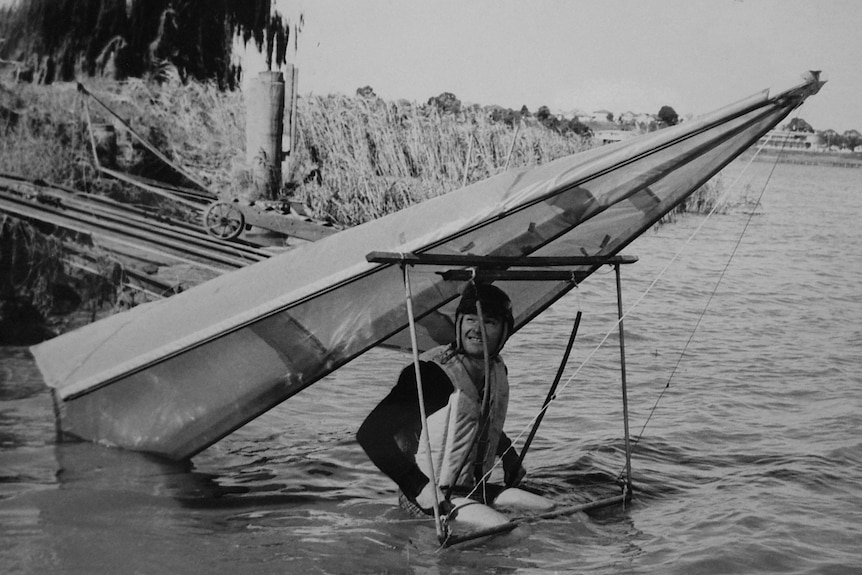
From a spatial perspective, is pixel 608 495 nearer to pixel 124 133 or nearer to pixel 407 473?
pixel 407 473

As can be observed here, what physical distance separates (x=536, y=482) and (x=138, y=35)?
24.3 ft

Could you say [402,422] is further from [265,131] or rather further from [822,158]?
[822,158]

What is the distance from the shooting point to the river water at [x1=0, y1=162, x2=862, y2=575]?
395 cm

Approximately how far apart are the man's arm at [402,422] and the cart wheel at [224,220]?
510 centimetres

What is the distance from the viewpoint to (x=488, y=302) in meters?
3.95

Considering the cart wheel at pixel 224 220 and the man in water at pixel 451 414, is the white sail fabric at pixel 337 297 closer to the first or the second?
the man in water at pixel 451 414

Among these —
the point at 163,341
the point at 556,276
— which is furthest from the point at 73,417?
the point at 556,276

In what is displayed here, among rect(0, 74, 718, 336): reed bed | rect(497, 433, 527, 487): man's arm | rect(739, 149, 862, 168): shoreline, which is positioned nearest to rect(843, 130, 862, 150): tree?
rect(739, 149, 862, 168): shoreline

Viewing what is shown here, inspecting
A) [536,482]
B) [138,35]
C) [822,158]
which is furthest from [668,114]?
[822,158]

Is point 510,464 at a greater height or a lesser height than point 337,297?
lesser

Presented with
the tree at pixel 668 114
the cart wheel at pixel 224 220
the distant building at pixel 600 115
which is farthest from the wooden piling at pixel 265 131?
the tree at pixel 668 114

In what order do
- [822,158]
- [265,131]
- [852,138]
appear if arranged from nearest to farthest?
[265,131] → [852,138] → [822,158]

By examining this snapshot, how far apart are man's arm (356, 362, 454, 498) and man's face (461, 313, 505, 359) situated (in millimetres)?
161

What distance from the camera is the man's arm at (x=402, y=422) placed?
3.84 meters
